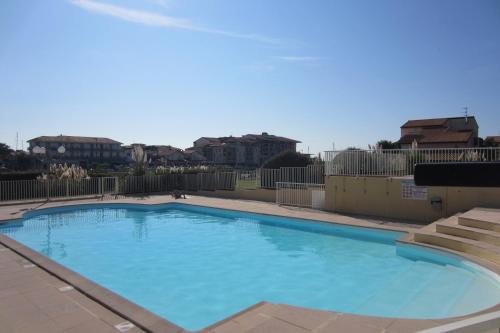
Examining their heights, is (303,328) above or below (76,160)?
below

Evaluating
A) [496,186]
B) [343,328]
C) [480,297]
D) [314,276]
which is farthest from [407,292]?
[496,186]

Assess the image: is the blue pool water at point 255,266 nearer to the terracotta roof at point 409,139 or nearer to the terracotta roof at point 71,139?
the terracotta roof at point 409,139

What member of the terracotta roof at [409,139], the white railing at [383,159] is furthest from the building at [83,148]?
the white railing at [383,159]

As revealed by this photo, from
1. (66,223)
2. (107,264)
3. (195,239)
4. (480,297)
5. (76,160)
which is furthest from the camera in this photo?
(76,160)

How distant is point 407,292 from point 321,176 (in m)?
9.86

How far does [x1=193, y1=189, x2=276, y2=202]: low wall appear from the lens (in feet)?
58.2

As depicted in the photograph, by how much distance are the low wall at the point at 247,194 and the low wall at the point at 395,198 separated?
3.94m

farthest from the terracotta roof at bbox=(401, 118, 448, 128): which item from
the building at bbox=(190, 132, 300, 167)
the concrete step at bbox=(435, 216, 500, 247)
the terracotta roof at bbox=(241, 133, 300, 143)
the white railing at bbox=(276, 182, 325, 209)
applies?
the concrete step at bbox=(435, 216, 500, 247)

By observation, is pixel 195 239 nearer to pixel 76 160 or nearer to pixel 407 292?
pixel 407 292

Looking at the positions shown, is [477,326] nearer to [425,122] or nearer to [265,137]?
[425,122]

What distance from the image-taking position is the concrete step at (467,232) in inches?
318

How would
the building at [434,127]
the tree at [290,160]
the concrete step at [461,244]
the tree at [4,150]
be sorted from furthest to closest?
1. the tree at [4,150]
2. the building at [434,127]
3. the tree at [290,160]
4. the concrete step at [461,244]

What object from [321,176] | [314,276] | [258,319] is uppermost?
Answer: [321,176]

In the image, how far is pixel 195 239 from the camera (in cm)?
1170
